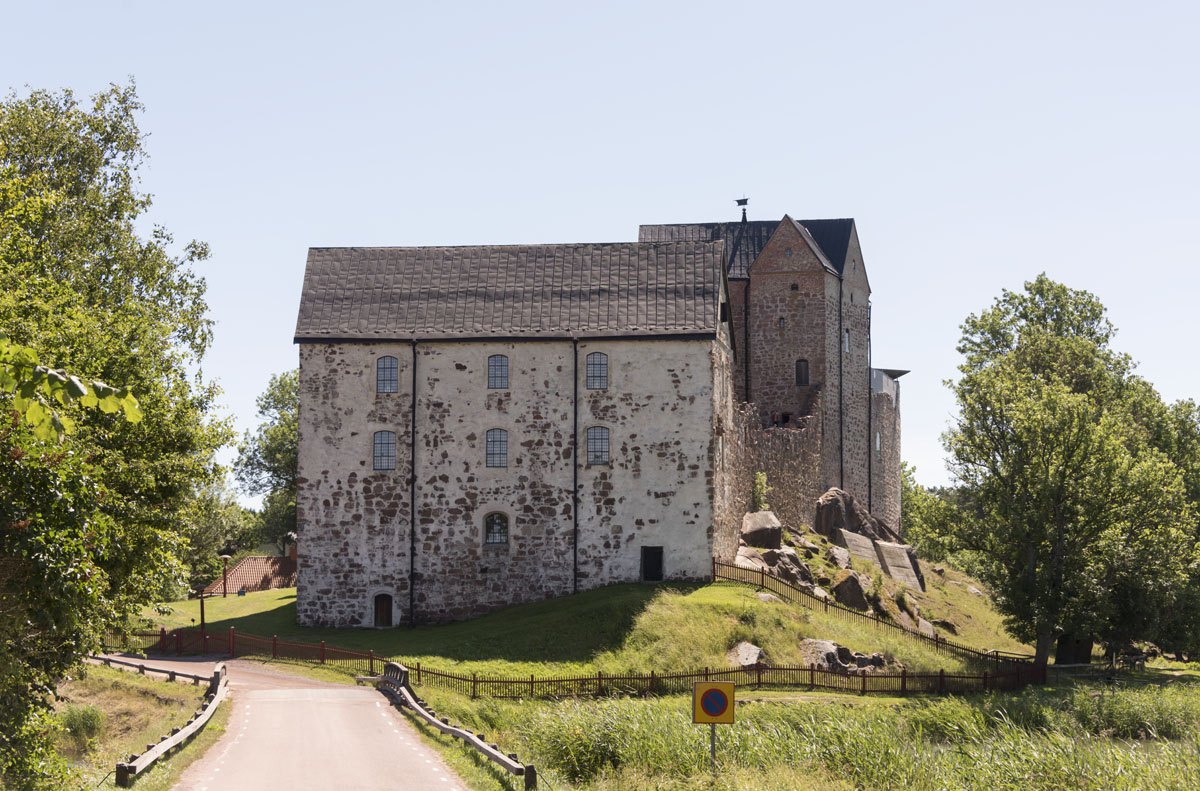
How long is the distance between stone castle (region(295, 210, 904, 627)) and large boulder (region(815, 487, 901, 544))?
1154 cm

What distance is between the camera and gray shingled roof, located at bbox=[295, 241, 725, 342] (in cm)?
4562

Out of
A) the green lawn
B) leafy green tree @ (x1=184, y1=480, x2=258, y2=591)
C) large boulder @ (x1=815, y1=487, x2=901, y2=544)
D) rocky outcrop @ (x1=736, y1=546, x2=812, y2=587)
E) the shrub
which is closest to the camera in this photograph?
the shrub

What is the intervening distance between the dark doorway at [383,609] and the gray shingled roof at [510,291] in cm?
915

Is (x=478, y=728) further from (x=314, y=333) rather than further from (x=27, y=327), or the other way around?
(x=314, y=333)

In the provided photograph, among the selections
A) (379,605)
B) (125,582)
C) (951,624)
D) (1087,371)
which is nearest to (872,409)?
(1087,371)

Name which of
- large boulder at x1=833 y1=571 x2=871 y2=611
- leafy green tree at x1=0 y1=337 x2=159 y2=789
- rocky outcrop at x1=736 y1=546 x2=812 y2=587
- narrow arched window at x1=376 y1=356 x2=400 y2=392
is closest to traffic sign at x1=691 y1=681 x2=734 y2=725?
leafy green tree at x1=0 y1=337 x2=159 y2=789

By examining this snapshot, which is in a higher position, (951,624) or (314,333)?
(314,333)

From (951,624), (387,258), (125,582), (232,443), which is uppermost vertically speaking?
(387,258)

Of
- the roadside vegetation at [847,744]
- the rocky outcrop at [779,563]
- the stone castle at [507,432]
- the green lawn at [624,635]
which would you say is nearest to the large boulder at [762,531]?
the rocky outcrop at [779,563]

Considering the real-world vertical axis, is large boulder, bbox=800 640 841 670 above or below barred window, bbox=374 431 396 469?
Answer: below

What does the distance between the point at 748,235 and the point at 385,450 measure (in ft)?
84.9

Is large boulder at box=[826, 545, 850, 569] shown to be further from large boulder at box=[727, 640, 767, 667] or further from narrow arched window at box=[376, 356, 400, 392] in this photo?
narrow arched window at box=[376, 356, 400, 392]

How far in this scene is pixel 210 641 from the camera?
41.8 m

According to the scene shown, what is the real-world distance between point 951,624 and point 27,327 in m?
41.2
